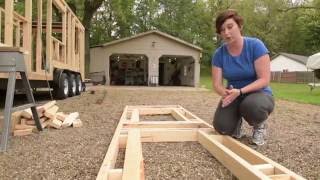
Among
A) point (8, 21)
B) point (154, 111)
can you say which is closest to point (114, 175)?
point (8, 21)

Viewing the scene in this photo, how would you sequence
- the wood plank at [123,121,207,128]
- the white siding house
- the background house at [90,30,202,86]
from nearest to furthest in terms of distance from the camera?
1. the wood plank at [123,121,207,128]
2. the background house at [90,30,202,86]
3. the white siding house

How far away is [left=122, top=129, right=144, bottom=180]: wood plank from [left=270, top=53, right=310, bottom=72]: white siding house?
4278cm

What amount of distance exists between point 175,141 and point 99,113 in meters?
3.26

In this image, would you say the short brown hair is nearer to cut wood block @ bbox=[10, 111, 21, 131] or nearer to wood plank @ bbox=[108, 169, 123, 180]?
wood plank @ bbox=[108, 169, 123, 180]

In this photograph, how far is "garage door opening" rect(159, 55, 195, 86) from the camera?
1208 inches

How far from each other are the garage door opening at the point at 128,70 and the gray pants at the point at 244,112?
26048mm

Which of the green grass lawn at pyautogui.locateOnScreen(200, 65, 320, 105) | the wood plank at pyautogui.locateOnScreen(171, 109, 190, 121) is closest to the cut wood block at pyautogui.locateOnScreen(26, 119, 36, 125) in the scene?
the wood plank at pyautogui.locateOnScreen(171, 109, 190, 121)

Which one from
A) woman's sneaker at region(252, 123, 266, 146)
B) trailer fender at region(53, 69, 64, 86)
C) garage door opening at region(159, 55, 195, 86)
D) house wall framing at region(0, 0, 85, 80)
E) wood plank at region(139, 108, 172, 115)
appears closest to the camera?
woman's sneaker at region(252, 123, 266, 146)

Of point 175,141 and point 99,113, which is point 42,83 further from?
point 175,141

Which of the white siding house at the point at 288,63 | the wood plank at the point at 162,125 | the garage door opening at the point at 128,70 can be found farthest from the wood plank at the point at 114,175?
the white siding house at the point at 288,63

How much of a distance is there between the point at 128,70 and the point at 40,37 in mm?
22167

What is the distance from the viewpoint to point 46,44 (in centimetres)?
977

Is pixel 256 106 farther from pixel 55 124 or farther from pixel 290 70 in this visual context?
pixel 290 70

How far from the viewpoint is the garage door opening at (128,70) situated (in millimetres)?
30547
